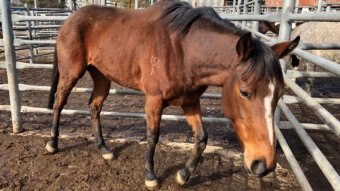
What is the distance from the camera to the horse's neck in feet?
8.01

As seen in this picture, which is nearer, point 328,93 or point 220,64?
point 220,64

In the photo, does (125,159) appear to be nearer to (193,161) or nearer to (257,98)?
(193,161)

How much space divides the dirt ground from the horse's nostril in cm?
110

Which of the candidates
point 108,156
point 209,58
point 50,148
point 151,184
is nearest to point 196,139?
point 151,184

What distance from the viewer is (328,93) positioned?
6.75 meters

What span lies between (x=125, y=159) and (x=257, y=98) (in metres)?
2.01

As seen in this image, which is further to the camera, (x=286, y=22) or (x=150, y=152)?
(x=286, y=22)

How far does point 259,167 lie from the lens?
204cm

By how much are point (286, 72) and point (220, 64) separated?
3.95 feet

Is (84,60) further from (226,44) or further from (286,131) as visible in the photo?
(286,131)

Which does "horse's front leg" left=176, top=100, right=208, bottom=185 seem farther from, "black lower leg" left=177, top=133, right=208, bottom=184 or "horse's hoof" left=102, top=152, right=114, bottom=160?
"horse's hoof" left=102, top=152, right=114, bottom=160

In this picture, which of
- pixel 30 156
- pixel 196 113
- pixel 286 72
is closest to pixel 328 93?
pixel 286 72

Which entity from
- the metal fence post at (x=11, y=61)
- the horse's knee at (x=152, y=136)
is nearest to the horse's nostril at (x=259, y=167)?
the horse's knee at (x=152, y=136)

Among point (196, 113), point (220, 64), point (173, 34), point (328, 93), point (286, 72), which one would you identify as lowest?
point (328, 93)
